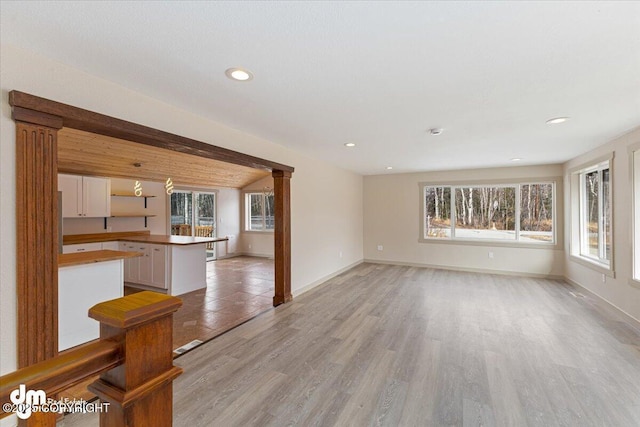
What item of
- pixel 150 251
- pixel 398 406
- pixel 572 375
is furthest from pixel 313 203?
pixel 572 375

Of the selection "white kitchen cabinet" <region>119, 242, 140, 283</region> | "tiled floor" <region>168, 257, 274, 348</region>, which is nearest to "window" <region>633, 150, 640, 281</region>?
"tiled floor" <region>168, 257, 274, 348</region>

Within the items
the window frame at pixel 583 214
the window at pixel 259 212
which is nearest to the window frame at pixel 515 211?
the window frame at pixel 583 214

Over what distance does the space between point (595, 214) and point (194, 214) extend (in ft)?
28.5

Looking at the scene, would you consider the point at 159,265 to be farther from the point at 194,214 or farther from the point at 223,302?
the point at 194,214

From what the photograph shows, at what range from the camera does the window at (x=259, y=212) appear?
8.54m

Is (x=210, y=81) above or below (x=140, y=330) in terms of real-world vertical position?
above

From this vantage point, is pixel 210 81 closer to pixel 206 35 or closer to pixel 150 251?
pixel 206 35

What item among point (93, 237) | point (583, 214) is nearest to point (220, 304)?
point (93, 237)

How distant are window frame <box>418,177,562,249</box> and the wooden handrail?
6.65 meters

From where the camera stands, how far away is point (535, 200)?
575 cm

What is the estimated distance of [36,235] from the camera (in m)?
1.69

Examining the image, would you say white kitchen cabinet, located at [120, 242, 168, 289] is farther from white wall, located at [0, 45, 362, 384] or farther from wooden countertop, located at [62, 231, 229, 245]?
white wall, located at [0, 45, 362, 384]

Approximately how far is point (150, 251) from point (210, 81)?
3.74m

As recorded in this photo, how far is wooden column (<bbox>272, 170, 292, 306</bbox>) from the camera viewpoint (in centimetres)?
405
